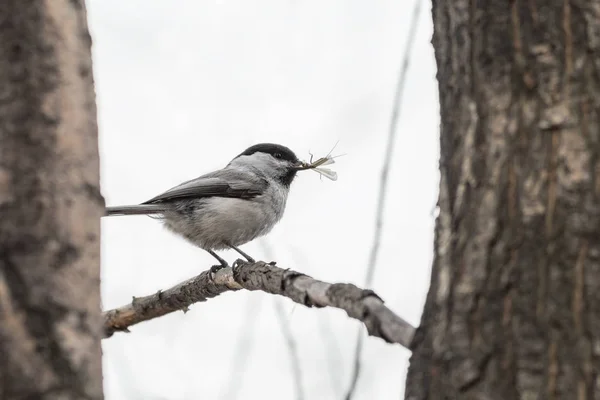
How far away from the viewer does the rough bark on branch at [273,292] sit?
1.72 metres

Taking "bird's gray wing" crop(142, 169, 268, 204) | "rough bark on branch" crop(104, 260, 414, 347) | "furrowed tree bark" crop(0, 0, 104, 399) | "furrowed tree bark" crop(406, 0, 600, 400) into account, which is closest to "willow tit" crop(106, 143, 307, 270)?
"bird's gray wing" crop(142, 169, 268, 204)

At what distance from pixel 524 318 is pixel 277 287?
3.87 feet

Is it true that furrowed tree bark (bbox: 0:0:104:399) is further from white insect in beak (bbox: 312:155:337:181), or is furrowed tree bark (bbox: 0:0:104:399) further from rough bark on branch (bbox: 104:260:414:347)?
white insect in beak (bbox: 312:155:337:181)

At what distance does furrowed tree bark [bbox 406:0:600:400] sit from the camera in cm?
144

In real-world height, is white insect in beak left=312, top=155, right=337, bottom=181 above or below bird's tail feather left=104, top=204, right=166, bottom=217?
above

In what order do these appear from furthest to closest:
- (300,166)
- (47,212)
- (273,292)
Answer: (300,166) < (273,292) < (47,212)

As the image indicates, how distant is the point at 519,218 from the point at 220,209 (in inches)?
150

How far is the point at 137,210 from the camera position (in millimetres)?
5117

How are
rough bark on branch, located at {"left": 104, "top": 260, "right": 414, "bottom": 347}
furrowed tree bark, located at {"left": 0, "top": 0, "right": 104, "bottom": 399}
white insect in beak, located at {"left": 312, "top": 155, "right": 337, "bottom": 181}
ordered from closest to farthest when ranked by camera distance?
furrowed tree bark, located at {"left": 0, "top": 0, "right": 104, "bottom": 399}
rough bark on branch, located at {"left": 104, "top": 260, "right": 414, "bottom": 347}
white insect in beak, located at {"left": 312, "top": 155, "right": 337, "bottom": 181}

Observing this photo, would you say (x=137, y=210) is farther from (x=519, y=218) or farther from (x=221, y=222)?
(x=519, y=218)

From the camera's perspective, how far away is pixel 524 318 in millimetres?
1454

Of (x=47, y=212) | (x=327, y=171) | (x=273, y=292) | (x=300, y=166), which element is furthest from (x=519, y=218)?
(x=300, y=166)

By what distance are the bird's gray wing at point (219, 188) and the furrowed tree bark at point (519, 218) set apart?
12.3ft

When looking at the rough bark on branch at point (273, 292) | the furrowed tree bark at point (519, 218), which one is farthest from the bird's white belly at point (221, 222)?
the furrowed tree bark at point (519, 218)
